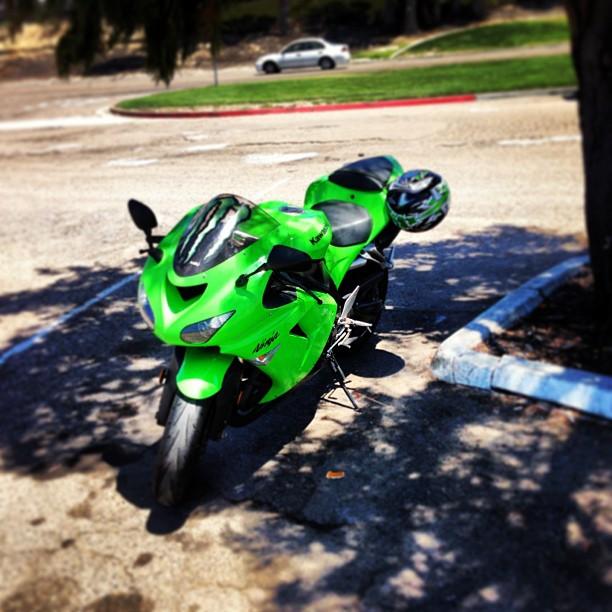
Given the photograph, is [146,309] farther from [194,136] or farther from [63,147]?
[63,147]

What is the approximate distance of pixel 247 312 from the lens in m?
3.92

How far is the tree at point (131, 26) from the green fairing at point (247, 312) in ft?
4.22

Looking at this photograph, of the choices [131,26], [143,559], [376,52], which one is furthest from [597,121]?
[376,52]

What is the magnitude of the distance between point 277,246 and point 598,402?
7.23 ft

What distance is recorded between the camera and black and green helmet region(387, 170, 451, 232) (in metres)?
5.55

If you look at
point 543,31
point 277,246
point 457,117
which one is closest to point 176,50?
point 277,246

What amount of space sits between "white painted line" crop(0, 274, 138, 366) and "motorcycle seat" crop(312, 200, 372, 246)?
288 centimetres

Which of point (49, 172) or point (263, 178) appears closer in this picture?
point (263, 178)

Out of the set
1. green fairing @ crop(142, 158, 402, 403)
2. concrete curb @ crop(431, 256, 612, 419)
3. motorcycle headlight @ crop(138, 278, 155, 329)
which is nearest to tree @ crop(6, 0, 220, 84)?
green fairing @ crop(142, 158, 402, 403)

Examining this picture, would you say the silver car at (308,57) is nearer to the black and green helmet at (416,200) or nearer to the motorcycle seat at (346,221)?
the black and green helmet at (416,200)

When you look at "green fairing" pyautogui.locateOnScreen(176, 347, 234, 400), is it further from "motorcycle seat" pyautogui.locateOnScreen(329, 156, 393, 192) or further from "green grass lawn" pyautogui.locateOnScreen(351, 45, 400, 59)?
"green grass lawn" pyautogui.locateOnScreen(351, 45, 400, 59)

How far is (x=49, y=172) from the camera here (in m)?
14.0

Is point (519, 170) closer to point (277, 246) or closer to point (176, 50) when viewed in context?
point (176, 50)

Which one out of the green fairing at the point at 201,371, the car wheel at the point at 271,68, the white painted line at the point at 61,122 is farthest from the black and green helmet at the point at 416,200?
the car wheel at the point at 271,68
